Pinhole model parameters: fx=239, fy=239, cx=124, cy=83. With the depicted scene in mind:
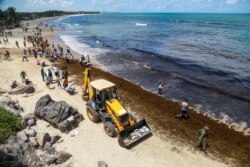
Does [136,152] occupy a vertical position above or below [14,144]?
below

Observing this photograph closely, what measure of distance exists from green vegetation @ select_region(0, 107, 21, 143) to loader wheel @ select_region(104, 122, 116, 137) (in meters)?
5.06

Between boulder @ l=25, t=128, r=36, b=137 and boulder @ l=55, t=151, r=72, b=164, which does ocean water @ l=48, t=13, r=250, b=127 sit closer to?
boulder @ l=55, t=151, r=72, b=164

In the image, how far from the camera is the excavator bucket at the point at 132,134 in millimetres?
12914

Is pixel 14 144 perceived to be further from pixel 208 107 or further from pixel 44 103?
pixel 208 107

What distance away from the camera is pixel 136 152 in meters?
12.8

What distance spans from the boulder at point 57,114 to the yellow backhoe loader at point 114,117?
1.42 metres

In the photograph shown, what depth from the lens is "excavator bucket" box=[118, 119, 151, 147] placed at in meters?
12.9

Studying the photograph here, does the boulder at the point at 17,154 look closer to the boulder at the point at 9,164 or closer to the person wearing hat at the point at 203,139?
the boulder at the point at 9,164

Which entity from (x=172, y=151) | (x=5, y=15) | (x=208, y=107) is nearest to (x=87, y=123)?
(x=172, y=151)

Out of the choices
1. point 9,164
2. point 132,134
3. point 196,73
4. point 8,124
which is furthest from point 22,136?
point 196,73

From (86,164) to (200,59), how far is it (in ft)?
101

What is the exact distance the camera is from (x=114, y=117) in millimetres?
13648

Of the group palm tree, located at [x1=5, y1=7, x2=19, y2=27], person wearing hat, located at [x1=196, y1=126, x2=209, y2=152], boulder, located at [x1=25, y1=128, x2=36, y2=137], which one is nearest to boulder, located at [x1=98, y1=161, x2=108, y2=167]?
boulder, located at [x1=25, y1=128, x2=36, y2=137]

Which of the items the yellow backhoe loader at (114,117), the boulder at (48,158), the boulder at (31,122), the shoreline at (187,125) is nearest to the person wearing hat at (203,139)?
the shoreline at (187,125)
